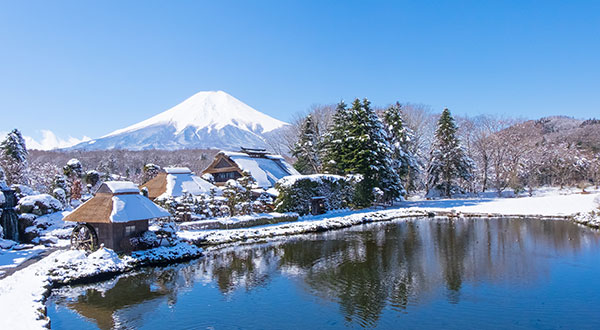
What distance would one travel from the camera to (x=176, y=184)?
30.0m

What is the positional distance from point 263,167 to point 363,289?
25.7 m

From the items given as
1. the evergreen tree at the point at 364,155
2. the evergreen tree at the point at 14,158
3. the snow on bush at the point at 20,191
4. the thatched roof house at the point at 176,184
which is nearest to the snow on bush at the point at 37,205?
the snow on bush at the point at 20,191

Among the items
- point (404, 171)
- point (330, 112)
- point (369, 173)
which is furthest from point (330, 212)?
point (330, 112)

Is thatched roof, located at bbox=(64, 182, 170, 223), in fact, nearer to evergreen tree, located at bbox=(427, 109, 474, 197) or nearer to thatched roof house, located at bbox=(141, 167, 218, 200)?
thatched roof house, located at bbox=(141, 167, 218, 200)

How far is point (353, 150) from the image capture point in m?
35.8

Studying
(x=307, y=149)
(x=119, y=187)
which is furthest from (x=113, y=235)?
(x=307, y=149)

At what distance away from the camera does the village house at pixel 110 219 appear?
16.6 meters

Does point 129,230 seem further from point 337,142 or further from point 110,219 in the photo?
point 337,142

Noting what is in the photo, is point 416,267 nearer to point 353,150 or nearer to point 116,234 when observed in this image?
point 116,234

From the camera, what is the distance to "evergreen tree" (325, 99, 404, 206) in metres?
35.0

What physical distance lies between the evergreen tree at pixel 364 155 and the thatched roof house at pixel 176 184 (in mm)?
13367

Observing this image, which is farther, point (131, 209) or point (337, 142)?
point (337, 142)

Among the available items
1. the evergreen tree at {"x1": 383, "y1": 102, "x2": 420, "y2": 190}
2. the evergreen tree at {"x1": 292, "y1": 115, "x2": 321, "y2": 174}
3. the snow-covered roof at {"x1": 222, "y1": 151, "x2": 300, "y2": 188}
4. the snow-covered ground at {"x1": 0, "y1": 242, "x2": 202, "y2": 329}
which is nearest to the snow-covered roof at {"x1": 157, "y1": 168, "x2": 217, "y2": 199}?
the snow-covered roof at {"x1": 222, "y1": 151, "x2": 300, "y2": 188}

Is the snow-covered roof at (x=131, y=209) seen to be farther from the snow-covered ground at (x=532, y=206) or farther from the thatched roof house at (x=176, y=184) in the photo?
the snow-covered ground at (x=532, y=206)
